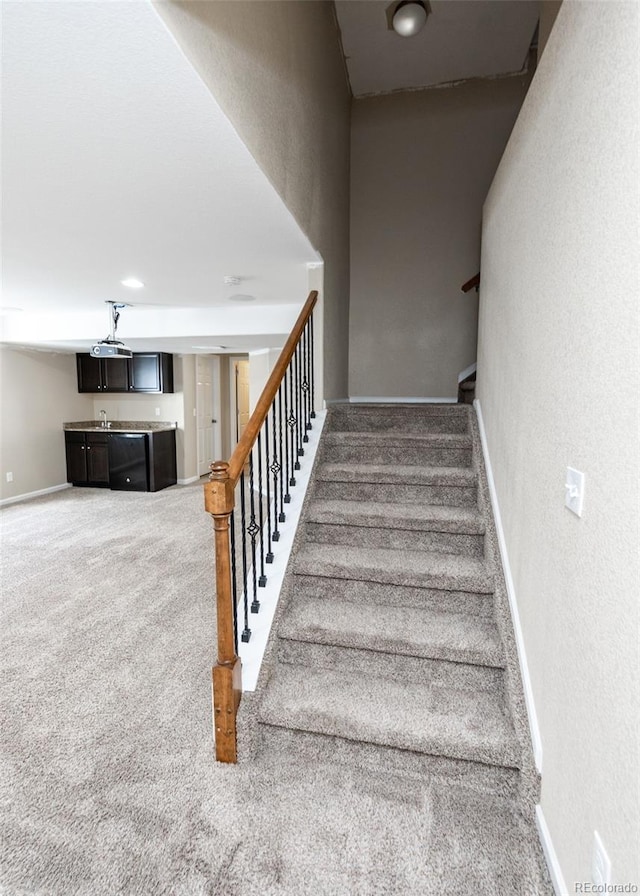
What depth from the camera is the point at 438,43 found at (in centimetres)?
368

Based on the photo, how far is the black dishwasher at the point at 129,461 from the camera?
6.46 metres

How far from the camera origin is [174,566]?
3623mm

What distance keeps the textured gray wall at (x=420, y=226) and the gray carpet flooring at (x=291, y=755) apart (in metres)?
2.04

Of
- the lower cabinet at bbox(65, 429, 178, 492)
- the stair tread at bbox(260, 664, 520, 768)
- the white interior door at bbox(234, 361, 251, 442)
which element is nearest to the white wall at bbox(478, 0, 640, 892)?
the stair tread at bbox(260, 664, 520, 768)

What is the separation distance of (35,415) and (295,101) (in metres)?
5.57

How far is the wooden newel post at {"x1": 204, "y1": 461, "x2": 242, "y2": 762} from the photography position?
1661mm

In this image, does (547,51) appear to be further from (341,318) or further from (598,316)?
(341,318)

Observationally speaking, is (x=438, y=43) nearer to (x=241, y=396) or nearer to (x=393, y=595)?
(x=393, y=595)

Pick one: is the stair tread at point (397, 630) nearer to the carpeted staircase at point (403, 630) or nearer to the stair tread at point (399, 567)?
the carpeted staircase at point (403, 630)

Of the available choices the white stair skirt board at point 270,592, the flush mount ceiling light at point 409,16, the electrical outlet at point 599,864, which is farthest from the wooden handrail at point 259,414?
the flush mount ceiling light at point 409,16

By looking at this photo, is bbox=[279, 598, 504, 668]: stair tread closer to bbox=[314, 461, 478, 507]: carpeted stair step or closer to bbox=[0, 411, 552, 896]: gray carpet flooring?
bbox=[0, 411, 552, 896]: gray carpet flooring

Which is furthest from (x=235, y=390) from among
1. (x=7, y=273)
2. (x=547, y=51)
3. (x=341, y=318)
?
(x=547, y=51)

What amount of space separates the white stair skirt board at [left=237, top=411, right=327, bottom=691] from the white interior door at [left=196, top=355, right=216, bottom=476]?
4.76 m

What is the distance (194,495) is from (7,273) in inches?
137
